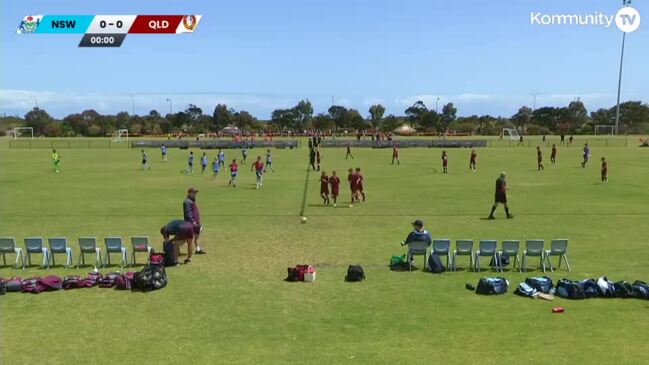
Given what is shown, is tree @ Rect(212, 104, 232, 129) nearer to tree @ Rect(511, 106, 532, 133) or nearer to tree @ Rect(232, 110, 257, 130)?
tree @ Rect(232, 110, 257, 130)

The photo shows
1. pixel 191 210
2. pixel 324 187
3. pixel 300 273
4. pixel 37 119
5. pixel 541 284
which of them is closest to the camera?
pixel 541 284

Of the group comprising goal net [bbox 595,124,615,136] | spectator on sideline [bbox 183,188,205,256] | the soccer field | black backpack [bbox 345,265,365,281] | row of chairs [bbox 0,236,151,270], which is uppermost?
goal net [bbox 595,124,615,136]

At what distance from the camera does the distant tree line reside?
154 m

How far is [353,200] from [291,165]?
23.0 meters

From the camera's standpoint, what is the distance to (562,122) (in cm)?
16250

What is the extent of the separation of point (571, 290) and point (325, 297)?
5.06m

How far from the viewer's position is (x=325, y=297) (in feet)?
39.0

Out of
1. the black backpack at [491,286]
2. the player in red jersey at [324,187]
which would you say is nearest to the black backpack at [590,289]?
the black backpack at [491,286]

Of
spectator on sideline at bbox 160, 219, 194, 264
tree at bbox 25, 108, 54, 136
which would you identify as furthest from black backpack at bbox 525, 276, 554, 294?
tree at bbox 25, 108, 54, 136

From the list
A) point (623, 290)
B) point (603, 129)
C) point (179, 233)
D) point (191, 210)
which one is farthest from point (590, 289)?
point (603, 129)

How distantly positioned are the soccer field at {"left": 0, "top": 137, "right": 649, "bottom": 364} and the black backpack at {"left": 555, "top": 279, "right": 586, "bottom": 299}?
0.30 m

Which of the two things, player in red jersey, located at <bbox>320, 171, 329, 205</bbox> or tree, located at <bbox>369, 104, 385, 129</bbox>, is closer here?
player in red jersey, located at <bbox>320, 171, 329, 205</bbox>

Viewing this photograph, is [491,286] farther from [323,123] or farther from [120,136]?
[323,123]

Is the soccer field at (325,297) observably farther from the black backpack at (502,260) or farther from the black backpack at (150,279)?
the black backpack at (502,260)
